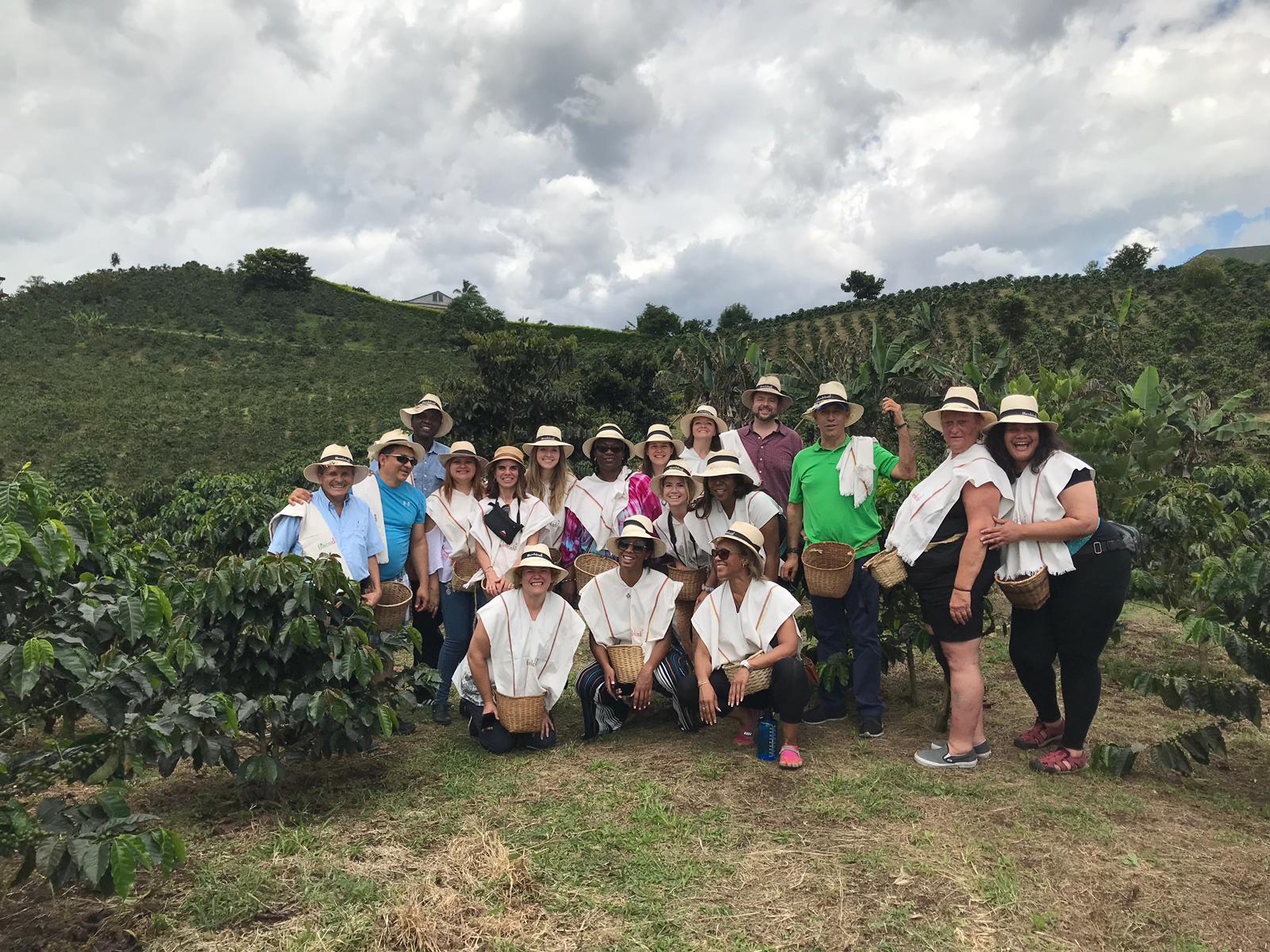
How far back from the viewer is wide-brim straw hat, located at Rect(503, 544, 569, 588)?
12.8 feet

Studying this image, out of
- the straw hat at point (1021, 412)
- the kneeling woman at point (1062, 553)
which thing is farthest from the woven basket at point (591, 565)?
the straw hat at point (1021, 412)

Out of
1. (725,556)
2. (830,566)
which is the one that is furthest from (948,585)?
(725,556)

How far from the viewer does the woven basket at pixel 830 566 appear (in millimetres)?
4012

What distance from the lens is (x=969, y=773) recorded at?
3.63 meters

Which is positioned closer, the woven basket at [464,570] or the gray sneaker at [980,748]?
the gray sneaker at [980,748]

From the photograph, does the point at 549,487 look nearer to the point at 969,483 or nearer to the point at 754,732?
the point at 754,732

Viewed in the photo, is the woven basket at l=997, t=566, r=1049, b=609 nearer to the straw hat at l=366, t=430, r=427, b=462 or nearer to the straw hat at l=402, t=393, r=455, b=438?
the straw hat at l=366, t=430, r=427, b=462

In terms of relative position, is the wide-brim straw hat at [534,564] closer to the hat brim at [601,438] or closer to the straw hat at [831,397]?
the hat brim at [601,438]

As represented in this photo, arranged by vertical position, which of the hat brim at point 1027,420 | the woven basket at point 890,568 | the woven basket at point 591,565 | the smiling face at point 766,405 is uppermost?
the smiling face at point 766,405

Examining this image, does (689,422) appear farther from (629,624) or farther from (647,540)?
(629,624)

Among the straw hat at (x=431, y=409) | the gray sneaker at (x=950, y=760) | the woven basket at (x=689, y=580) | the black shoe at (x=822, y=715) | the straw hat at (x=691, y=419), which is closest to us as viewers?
the gray sneaker at (x=950, y=760)

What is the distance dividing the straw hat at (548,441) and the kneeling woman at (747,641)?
1.28 meters

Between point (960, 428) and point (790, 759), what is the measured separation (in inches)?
68.1

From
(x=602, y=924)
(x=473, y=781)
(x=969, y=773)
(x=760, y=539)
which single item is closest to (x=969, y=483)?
(x=760, y=539)
